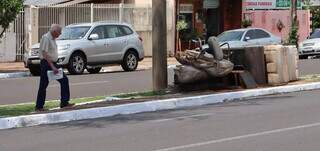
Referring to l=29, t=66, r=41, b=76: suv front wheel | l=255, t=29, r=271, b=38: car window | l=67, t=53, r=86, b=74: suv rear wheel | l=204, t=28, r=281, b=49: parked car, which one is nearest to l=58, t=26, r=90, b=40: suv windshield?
l=67, t=53, r=86, b=74: suv rear wheel

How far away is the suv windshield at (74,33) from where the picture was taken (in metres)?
23.6

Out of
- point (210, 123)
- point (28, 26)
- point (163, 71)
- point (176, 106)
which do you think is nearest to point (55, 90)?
point (163, 71)

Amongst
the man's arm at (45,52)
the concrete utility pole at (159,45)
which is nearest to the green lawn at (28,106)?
the concrete utility pole at (159,45)

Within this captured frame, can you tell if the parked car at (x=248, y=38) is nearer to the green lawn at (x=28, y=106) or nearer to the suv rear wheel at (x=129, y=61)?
the suv rear wheel at (x=129, y=61)

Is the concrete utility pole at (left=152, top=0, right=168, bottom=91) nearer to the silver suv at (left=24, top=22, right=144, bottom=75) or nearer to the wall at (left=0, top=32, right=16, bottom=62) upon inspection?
the silver suv at (left=24, top=22, right=144, bottom=75)

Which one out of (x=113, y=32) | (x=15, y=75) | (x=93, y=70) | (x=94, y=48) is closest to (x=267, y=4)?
(x=113, y=32)

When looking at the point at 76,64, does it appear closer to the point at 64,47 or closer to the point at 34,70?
the point at 64,47

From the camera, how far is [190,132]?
1040 centimetres

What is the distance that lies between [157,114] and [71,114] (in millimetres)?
1671

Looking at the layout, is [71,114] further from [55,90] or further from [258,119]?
[55,90]

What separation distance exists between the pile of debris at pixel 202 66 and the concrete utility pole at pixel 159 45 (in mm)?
349

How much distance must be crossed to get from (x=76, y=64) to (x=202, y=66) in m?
8.37

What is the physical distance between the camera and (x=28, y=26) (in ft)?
95.9

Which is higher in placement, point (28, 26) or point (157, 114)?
point (28, 26)
